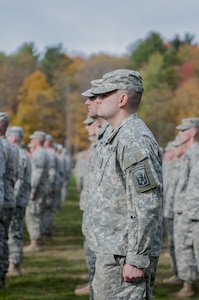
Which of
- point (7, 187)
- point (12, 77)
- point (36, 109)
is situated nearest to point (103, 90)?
point (7, 187)

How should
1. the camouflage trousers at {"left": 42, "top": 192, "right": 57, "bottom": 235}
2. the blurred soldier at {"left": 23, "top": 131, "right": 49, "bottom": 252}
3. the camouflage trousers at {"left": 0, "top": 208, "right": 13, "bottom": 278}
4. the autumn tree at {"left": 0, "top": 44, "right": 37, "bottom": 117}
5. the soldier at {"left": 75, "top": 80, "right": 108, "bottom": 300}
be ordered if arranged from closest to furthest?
the soldier at {"left": 75, "top": 80, "right": 108, "bottom": 300} < the camouflage trousers at {"left": 0, "top": 208, "right": 13, "bottom": 278} < the blurred soldier at {"left": 23, "top": 131, "right": 49, "bottom": 252} < the camouflage trousers at {"left": 42, "top": 192, "right": 57, "bottom": 235} < the autumn tree at {"left": 0, "top": 44, "right": 37, "bottom": 117}

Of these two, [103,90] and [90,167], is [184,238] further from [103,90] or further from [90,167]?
[103,90]

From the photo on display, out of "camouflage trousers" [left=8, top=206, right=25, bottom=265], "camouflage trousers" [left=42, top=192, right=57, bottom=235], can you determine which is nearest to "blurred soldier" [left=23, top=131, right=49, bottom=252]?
"camouflage trousers" [left=42, top=192, right=57, bottom=235]

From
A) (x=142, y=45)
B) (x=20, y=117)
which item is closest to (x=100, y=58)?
(x=142, y=45)

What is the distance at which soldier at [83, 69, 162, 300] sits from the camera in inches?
162

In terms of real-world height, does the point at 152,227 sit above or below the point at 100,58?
below

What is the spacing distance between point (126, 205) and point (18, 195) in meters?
5.52

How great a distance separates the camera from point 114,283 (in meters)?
4.27

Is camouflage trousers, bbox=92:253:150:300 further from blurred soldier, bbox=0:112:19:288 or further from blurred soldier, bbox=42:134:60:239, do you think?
blurred soldier, bbox=42:134:60:239

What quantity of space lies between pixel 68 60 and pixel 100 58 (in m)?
4.37

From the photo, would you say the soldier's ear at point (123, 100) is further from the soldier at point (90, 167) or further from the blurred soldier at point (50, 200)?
the blurred soldier at point (50, 200)

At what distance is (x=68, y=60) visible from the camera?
83000 millimetres

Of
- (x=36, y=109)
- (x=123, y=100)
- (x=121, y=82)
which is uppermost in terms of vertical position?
(x=36, y=109)

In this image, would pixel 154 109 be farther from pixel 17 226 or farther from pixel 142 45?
pixel 17 226
